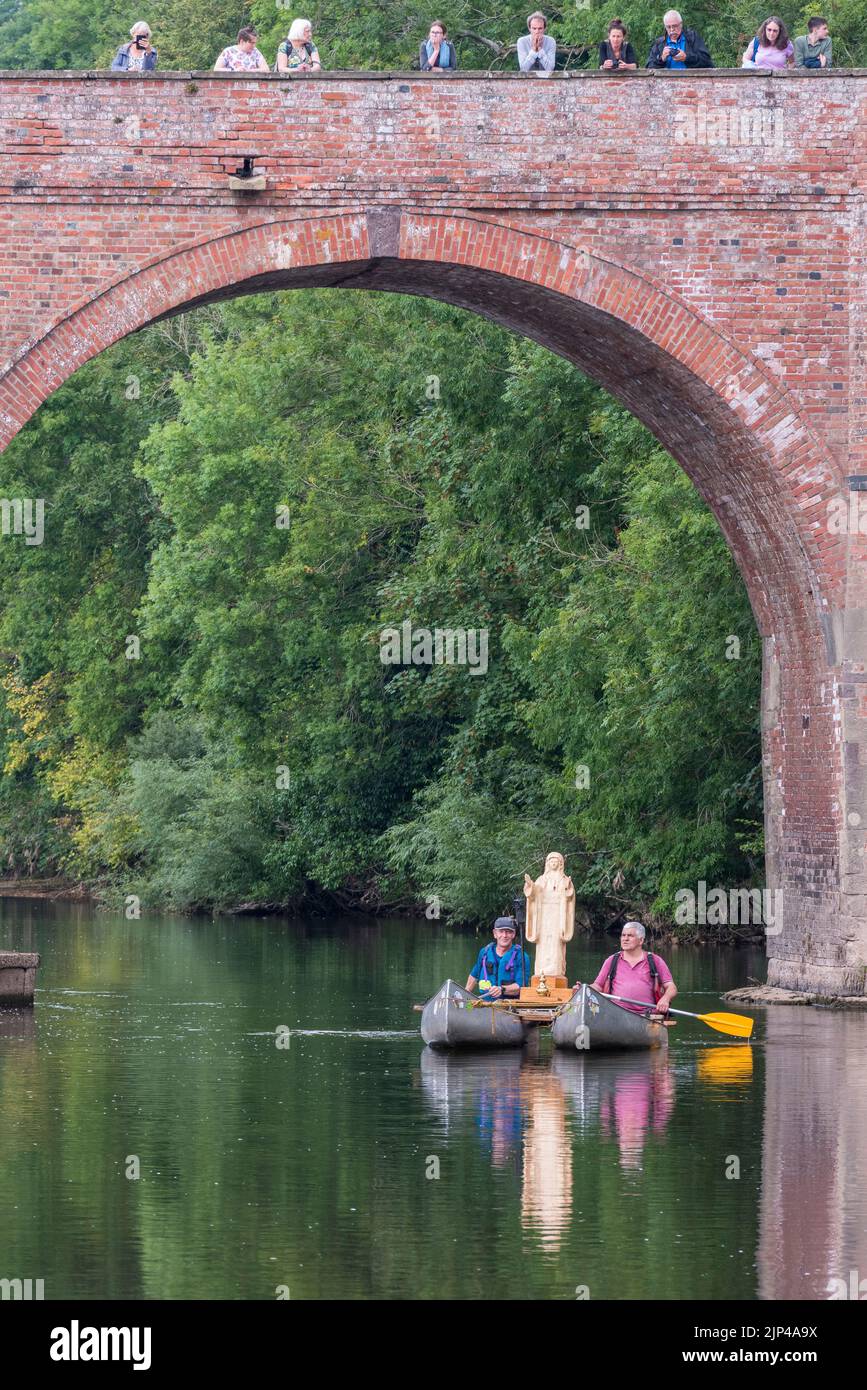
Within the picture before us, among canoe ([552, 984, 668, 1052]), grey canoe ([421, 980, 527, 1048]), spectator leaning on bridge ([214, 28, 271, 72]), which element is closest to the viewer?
canoe ([552, 984, 668, 1052])

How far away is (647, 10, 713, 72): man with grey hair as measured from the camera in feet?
71.6

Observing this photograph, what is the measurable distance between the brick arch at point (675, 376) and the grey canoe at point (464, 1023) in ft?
13.1

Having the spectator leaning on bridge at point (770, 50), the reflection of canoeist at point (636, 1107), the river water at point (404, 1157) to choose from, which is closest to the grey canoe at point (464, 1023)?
the river water at point (404, 1157)

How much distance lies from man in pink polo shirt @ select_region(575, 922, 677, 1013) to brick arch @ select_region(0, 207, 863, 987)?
291 cm

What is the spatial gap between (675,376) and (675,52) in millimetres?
2812

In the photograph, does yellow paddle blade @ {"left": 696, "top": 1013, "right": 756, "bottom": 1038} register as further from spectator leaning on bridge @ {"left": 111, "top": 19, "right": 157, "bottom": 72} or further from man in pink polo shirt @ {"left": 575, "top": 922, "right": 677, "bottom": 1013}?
spectator leaning on bridge @ {"left": 111, "top": 19, "right": 157, "bottom": 72}

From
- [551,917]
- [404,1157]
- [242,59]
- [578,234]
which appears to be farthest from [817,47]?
[404,1157]

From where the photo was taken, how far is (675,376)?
21750 mm

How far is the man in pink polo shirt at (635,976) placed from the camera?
63.2 ft

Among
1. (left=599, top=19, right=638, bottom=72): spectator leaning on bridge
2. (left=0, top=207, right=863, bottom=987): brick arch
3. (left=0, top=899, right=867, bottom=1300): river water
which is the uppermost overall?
(left=599, top=19, right=638, bottom=72): spectator leaning on bridge

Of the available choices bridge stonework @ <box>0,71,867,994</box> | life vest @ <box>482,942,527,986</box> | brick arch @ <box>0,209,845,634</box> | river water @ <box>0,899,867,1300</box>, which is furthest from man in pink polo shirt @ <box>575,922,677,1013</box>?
brick arch @ <box>0,209,845,634</box>

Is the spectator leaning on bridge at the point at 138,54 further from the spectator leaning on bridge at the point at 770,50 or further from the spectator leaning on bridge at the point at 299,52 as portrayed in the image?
the spectator leaning on bridge at the point at 770,50

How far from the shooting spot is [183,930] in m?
37.0
